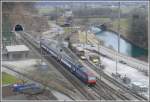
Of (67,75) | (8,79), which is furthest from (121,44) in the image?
(8,79)

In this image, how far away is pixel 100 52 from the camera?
346cm

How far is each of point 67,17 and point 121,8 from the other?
0.55 meters

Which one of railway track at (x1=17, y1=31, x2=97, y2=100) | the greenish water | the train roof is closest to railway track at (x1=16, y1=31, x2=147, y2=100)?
railway track at (x1=17, y1=31, x2=97, y2=100)

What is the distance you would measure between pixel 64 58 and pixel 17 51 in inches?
18.7

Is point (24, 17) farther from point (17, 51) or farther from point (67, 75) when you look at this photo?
point (67, 75)

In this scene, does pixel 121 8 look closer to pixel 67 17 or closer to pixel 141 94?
pixel 67 17

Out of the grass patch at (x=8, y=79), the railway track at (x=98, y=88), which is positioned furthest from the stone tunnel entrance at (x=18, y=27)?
the grass patch at (x=8, y=79)

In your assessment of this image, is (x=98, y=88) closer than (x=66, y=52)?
Yes

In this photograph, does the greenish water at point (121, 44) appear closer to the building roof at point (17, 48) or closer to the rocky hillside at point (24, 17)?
the rocky hillside at point (24, 17)

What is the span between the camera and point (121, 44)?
11.6 feet

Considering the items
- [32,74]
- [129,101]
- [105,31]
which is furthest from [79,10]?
Answer: [129,101]

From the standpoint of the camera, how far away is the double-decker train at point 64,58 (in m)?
3.38

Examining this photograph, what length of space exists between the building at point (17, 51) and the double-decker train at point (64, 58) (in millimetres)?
182

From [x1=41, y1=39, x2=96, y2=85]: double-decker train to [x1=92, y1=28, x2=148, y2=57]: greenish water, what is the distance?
14.3 inches
